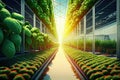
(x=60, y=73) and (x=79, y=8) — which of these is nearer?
(x=60, y=73)

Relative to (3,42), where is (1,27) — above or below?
above

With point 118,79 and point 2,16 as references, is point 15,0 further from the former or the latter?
point 118,79

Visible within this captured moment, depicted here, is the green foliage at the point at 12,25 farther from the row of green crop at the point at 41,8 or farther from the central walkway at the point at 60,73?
the row of green crop at the point at 41,8

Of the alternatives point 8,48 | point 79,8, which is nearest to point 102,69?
point 8,48

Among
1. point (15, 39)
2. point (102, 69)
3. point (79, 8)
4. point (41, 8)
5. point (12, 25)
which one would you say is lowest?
point (102, 69)

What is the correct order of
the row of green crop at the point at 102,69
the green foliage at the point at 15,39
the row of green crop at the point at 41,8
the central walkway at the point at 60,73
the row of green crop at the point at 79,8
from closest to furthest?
1. the row of green crop at the point at 102,69
2. the green foliage at the point at 15,39
3. the central walkway at the point at 60,73
4. the row of green crop at the point at 41,8
5. the row of green crop at the point at 79,8

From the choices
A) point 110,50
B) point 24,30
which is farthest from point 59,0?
point 24,30

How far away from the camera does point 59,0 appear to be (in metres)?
70.4

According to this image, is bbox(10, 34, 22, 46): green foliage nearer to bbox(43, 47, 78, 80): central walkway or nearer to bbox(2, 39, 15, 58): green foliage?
bbox(2, 39, 15, 58): green foliage

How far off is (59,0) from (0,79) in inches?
2591

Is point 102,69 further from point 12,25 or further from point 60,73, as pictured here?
point 60,73

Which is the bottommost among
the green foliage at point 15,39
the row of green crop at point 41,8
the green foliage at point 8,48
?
the green foliage at point 8,48

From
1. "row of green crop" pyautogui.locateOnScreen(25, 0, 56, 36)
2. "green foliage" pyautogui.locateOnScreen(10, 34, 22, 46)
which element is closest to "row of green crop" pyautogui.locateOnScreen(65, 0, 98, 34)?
"row of green crop" pyautogui.locateOnScreen(25, 0, 56, 36)

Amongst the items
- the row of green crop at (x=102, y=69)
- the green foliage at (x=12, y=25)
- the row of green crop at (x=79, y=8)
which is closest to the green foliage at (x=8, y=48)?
the green foliage at (x=12, y=25)
